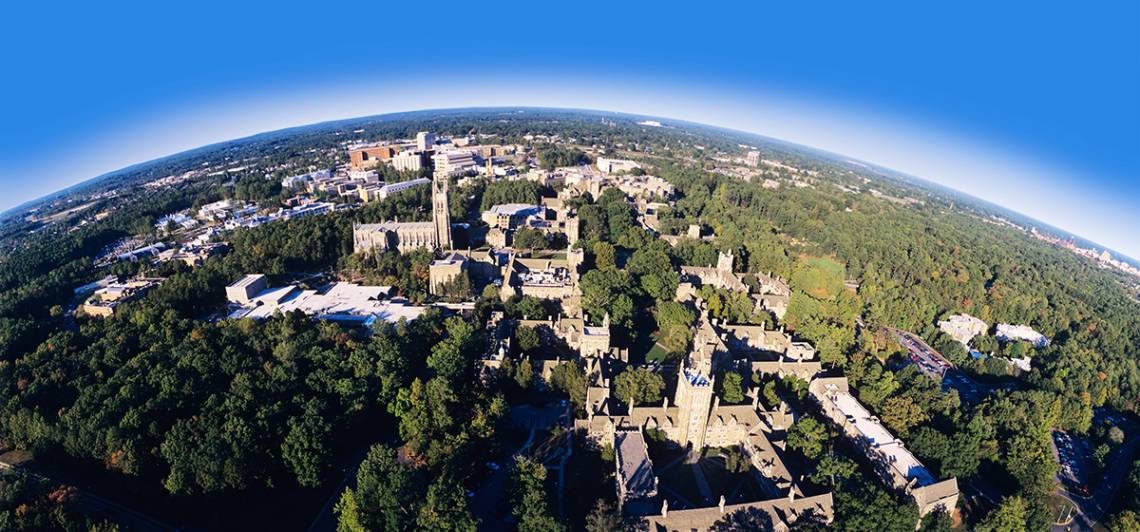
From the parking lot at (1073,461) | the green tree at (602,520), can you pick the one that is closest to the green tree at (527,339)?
the green tree at (602,520)

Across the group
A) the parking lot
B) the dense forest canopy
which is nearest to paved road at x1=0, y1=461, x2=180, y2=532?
the dense forest canopy

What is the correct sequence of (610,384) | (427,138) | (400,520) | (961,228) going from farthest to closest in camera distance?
(427,138)
(961,228)
(610,384)
(400,520)

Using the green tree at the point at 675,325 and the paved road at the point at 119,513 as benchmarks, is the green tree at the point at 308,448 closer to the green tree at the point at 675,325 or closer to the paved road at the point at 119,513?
the paved road at the point at 119,513

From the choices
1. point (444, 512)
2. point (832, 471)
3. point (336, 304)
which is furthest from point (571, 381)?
point (336, 304)

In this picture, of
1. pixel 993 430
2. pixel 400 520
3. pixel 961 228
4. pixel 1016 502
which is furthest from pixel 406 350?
pixel 961 228

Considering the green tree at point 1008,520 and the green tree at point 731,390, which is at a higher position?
the green tree at point 731,390

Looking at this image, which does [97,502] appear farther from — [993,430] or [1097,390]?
[1097,390]

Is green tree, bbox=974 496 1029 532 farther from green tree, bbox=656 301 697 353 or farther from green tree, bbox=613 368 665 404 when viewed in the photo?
green tree, bbox=656 301 697 353

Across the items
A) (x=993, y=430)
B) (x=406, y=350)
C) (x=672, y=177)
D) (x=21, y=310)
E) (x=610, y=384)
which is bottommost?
(x=993, y=430)
